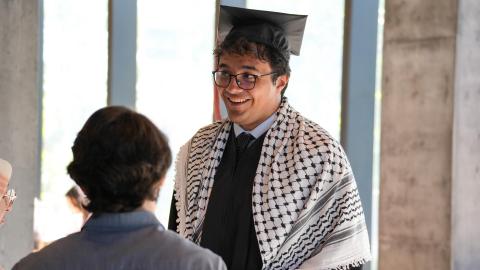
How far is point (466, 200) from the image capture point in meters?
3.75

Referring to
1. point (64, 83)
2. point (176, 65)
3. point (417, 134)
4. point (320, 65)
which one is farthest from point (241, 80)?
point (64, 83)

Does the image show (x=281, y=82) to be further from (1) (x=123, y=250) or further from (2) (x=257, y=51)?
(1) (x=123, y=250)

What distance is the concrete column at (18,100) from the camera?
221 inches

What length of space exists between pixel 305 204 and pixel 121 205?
0.95m

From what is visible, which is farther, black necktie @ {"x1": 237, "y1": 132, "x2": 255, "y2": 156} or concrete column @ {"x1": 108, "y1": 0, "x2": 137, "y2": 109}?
concrete column @ {"x1": 108, "y1": 0, "x2": 137, "y2": 109}

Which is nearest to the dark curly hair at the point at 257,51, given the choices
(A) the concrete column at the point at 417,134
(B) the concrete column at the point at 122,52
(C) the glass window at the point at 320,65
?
(A) the concrete column at the point at 417,134

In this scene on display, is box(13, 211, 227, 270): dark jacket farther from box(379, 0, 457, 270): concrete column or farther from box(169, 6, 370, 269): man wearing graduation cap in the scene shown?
box(379, 0, 457, 270): concrete column

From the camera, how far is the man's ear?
258cm

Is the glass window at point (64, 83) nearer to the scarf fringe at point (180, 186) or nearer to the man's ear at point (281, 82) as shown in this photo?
the scarf fringe at point (180, 186)

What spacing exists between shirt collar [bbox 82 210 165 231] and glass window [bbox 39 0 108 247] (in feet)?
15.7

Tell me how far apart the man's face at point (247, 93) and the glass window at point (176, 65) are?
296cm

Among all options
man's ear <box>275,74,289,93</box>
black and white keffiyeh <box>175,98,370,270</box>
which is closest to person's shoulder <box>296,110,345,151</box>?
black and white keffiyeh <box>175,98,370,270</box>

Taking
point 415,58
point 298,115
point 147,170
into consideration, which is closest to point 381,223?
point 415,58

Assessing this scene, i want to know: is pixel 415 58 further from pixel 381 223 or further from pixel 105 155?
pixel 105 155
